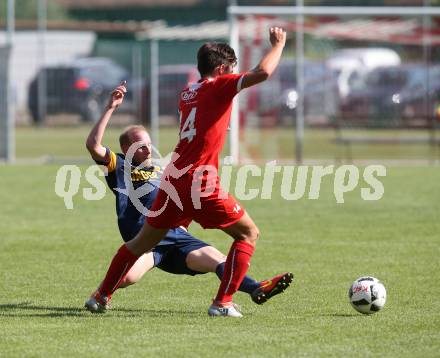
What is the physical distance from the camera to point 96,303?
7.51m

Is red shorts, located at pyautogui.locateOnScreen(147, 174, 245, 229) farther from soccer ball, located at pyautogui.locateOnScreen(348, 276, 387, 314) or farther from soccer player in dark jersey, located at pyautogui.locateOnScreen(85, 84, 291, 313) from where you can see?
soccer ball, located at pyautogui.locateOnScreen(348, 276, 387, 314)

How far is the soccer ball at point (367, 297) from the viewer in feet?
24.2

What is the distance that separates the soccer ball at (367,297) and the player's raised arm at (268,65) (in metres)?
1.66

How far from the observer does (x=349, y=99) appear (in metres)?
28.5

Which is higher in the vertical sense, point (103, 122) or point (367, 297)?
point (103, 122)

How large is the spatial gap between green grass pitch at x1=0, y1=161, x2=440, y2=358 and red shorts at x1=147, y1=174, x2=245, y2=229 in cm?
67

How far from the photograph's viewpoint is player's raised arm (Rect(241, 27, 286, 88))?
6.74 meters

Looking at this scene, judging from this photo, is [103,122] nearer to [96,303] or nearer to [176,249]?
[176,249]

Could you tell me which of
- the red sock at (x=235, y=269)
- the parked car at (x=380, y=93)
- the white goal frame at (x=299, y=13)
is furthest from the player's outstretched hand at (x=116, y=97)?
the parked car at (x=380, y=93)

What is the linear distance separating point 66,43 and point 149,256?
25755 millimetres

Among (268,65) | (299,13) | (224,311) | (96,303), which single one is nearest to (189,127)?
(268,65)

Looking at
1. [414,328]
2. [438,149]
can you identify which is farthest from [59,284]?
[438,149]

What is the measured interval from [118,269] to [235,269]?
2.76ft

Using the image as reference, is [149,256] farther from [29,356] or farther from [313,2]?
[313,2]
